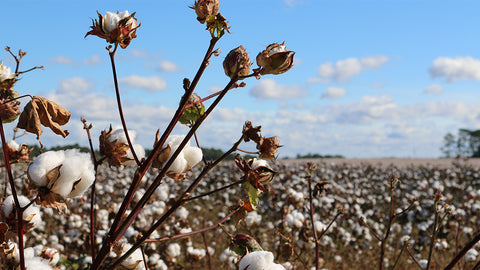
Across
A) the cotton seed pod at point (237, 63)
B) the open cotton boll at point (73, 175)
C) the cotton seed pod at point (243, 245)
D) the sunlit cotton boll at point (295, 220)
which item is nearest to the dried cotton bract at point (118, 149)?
the open cotton boll at point (73, 175)

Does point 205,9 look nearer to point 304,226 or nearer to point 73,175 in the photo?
point 73,175

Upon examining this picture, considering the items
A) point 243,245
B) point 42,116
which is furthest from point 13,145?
point 243,245

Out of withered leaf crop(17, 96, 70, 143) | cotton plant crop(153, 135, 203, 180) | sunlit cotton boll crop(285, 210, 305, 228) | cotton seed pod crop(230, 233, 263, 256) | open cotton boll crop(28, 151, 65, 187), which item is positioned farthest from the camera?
sunlit cotton boll crop(285, 210, 305, 228)

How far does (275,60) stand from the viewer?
884 mm

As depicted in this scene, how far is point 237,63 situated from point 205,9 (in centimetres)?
14

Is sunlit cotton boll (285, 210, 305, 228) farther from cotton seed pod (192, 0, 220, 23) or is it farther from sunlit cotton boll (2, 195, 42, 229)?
cotton seed pod (192, 0, 220, 23)

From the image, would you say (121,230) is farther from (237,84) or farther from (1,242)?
(237,84)

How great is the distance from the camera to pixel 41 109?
879 mm

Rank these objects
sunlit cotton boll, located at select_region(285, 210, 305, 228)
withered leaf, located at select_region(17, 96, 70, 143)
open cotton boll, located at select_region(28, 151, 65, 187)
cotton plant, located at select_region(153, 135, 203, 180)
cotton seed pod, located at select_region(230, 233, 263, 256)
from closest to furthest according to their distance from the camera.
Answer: open cotton boll, located at select_region(28, 151, 65, 187) < withered leaf, located at select_region(17, 96, 70, 143) < cotton plant, located at select_region(153, 135, 203, 180) < cotton seed pod, located at select_region(230, 233, 263, 256) < sunlit cotton boll, located at select_region(285, 210, 305, 228)

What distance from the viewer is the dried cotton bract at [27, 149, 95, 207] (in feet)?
2.50

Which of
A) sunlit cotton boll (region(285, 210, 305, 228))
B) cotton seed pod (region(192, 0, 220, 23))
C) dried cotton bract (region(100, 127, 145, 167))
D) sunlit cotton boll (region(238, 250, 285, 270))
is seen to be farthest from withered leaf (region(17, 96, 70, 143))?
sunlit cotton boll (region(285, 210, 305, 228))

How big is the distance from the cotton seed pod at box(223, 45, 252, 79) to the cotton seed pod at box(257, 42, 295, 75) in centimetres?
3

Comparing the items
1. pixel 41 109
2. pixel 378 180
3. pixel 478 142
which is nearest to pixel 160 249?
pixel 41 109

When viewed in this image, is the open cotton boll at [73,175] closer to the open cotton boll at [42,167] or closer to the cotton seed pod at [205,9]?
the open cotton boll at [42,167]
